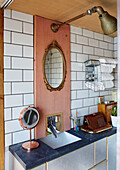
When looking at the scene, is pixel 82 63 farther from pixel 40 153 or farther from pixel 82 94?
pixel 40 153

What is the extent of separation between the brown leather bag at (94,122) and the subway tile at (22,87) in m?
0.79

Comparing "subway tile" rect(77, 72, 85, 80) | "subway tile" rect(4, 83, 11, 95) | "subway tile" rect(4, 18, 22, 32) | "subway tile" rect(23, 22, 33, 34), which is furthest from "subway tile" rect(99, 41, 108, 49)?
"subway tile" rect(4, 83, 11, 95)

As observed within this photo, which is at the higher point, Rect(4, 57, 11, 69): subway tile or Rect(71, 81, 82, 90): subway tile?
Rect(4, 57, 11, 69): subway tile

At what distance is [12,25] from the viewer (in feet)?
4.56

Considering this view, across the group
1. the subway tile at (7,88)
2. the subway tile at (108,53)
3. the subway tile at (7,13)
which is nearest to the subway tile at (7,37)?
the subway tile at (7,13)

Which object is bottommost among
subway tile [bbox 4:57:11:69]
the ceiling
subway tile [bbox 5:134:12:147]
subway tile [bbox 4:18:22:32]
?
subway tile [bbox 5:134:12:147]

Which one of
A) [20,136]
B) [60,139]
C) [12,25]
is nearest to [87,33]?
[12,25]

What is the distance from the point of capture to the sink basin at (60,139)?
1580mm

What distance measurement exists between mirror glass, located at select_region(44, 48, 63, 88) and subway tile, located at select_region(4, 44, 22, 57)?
0.98 feet

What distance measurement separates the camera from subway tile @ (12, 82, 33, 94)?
1.42 m

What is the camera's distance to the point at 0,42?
1.33 m

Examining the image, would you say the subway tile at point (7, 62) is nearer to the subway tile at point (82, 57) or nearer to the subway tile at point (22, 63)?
the subway tile at point (22, 63)

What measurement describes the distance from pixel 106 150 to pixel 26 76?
120cm

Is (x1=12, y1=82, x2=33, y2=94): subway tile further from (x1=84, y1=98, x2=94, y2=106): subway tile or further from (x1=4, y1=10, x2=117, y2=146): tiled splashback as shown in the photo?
(x1=84, y1=98, x2=94, y2=106): subway tile
